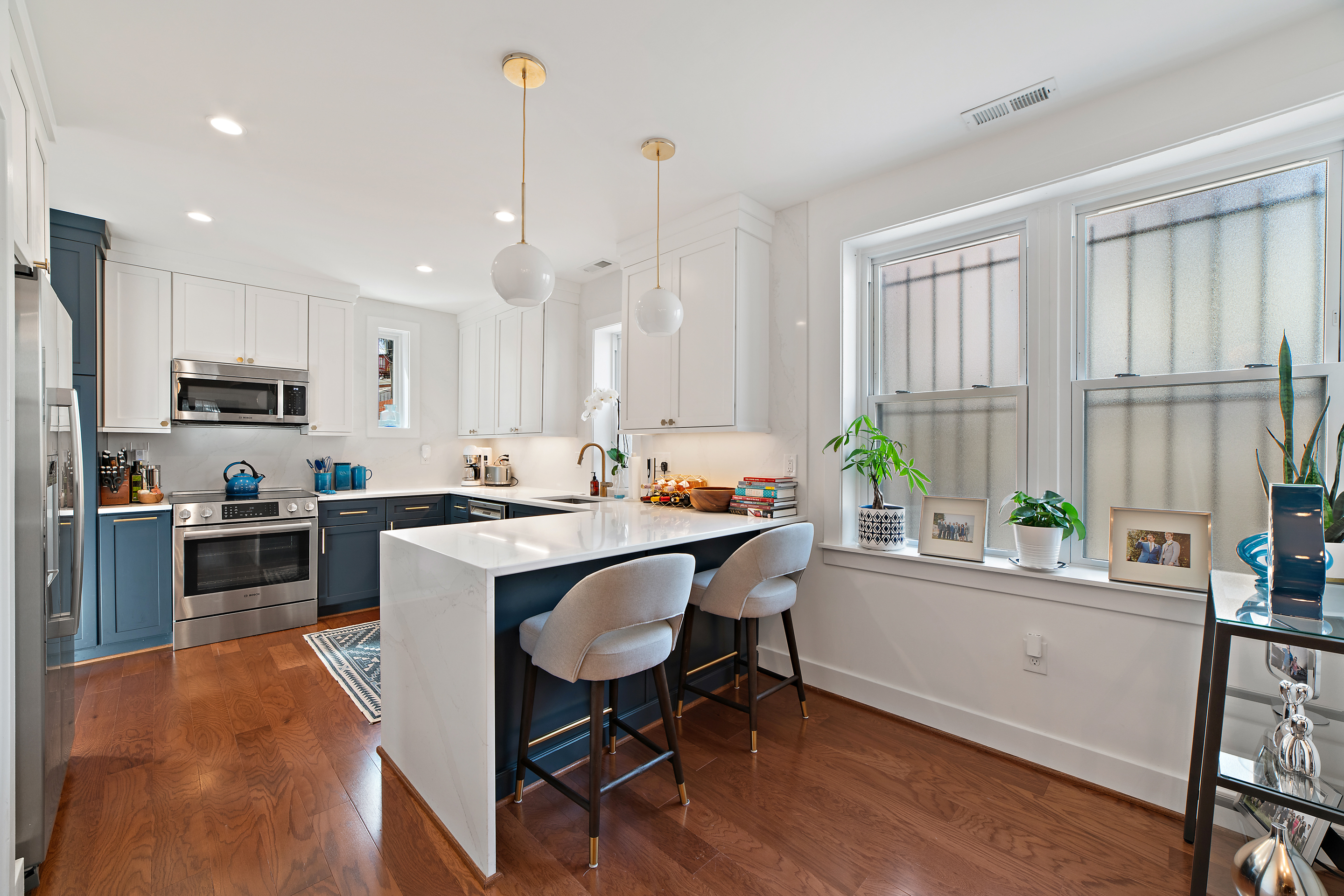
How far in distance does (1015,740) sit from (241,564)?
14.6 ft

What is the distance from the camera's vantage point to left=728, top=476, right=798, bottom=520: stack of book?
296 centimetres

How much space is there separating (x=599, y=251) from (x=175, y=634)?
3539 millimetres

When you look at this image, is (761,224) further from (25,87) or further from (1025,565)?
(25,87)

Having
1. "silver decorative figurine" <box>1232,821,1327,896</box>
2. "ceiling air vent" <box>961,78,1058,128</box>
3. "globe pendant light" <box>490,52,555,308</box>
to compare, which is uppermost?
"ceiling air vent" <box>961,78,1058,128</box>

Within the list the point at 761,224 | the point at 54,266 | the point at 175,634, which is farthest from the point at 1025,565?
the point at 54,266

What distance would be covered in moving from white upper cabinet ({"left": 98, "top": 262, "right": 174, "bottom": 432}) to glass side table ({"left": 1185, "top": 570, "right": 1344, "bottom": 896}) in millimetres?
5263

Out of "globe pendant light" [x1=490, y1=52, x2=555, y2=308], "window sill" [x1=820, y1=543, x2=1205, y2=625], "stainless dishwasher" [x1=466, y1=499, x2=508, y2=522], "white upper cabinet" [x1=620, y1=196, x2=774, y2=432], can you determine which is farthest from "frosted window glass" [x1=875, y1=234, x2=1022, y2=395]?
"stainless dishwasher" [x1=466, y1=499, x2=508, y2=522]

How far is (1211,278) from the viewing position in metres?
2.13

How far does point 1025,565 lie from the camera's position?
231cm

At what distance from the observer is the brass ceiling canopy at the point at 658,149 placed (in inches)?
96.0

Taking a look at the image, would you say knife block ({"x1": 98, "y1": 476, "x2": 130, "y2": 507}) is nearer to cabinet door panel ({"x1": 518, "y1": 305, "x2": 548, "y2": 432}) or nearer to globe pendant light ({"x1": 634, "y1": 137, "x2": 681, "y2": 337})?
cabinet door panel ({"x1": 518, "y1": 305, "x2": 548, "y2": 432})

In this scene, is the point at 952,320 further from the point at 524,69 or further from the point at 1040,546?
the point at 524,69

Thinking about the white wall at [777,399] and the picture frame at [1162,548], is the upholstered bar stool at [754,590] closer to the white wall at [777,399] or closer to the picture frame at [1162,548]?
the white wall at [777,399]

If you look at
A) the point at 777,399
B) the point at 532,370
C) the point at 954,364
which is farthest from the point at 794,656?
the point at 532,370
